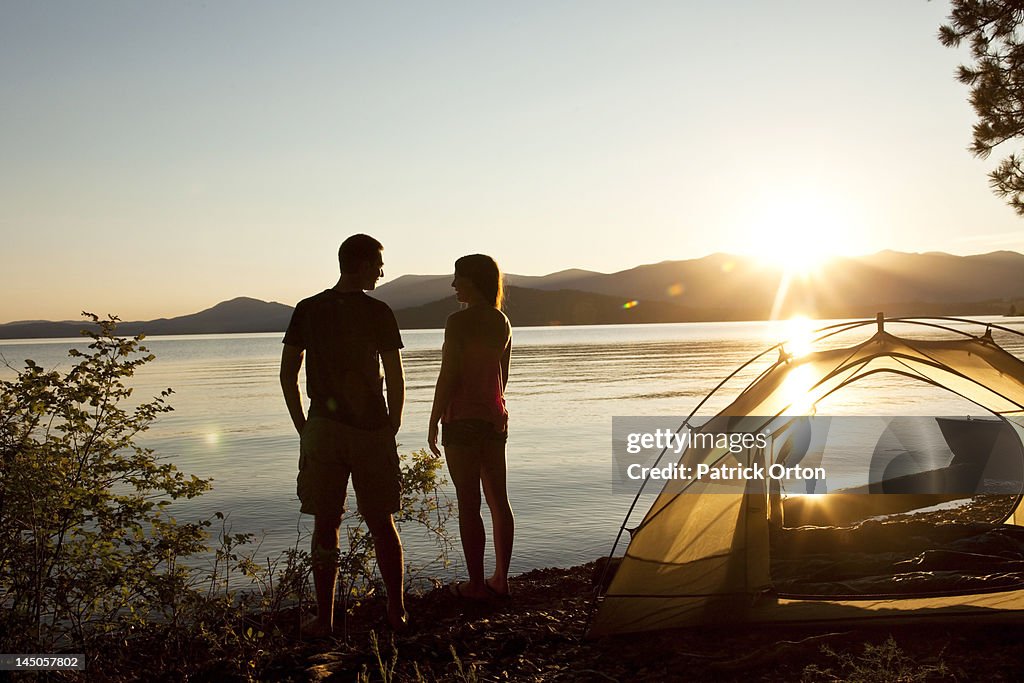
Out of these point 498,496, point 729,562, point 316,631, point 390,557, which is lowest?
point 316,631

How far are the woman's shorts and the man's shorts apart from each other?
0.73 metres

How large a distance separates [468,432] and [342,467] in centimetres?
100

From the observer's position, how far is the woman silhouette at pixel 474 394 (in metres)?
5.35

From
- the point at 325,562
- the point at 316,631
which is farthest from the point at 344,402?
the point at 316,631

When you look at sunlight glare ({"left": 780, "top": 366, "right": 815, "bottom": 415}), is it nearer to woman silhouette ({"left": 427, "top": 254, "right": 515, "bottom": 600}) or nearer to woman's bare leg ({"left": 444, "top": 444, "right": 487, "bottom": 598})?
woman silhouette ({"left": 427, "top": 254, "right": 515, "bottom": 600})

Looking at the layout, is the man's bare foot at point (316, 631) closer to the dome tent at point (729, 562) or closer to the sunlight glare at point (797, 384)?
the dome tent at point (729, 562)

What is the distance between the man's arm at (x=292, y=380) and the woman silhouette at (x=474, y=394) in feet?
3.10

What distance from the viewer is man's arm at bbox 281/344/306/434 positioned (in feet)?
14.7

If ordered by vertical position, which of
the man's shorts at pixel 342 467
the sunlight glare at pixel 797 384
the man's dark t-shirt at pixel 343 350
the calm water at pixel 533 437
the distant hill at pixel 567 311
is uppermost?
the distant hill at pixel 567 311

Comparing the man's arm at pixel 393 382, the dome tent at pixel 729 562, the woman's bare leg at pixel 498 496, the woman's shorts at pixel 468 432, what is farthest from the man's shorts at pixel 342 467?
the dome tent at pixel 729 562

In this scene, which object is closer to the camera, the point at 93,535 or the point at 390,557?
the point at 93,535

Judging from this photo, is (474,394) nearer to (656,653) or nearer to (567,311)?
(656,653)

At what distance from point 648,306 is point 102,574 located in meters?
177

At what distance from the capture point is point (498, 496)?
18.1 feet
